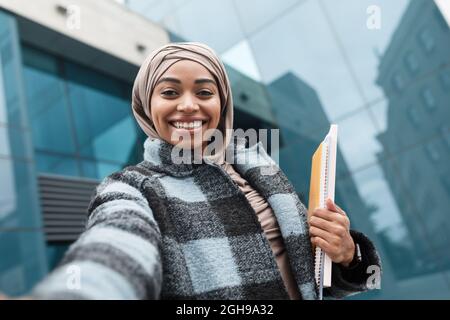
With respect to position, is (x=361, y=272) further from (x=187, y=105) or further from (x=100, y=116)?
(x=100, y=116)

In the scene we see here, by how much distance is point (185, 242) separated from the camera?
854 mm

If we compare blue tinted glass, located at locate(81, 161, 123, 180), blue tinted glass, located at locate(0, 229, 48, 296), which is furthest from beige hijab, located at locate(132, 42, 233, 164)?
blue tinted glass, located at locate(81, 161, 123, 180)

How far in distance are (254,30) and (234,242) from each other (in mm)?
7476

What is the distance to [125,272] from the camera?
58 cm

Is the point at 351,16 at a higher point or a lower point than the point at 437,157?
higher

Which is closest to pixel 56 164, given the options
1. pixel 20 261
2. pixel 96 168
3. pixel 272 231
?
pixel 96 168

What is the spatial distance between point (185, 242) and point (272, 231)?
274 millimetres

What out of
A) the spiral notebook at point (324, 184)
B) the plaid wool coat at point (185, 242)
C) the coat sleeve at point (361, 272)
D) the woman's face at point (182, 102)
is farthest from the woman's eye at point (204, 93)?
the coat sleeve at point (361, 272)

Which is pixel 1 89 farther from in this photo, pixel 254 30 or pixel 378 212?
pixel 378 212

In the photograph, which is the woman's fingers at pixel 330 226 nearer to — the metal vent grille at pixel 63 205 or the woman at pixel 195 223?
the woman at pixel 195 223

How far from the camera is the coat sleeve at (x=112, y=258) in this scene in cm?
53

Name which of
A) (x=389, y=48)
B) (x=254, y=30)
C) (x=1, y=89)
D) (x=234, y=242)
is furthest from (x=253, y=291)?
(x=254, y=30)

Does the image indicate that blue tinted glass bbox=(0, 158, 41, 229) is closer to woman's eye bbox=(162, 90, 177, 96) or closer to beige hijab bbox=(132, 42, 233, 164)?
beige hijab bbox=(132, 42, 233, 164)

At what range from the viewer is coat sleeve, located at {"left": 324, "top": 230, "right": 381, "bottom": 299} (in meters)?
1.05
